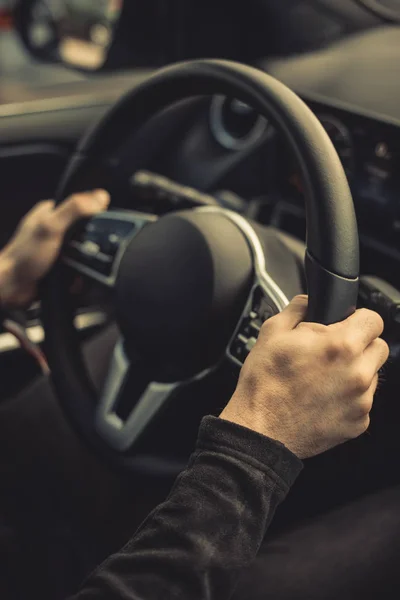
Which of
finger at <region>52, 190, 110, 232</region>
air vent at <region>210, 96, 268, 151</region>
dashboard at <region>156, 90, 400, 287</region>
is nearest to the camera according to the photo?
finger at <region>52, 190, 110, 232</region>

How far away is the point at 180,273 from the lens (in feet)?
3.21

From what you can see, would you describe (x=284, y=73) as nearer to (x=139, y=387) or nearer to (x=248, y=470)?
(x=139, y=387)

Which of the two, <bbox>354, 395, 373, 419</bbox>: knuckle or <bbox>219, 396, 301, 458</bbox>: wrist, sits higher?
<bbox>354, 395, 373, 419</bbox>: knuckle

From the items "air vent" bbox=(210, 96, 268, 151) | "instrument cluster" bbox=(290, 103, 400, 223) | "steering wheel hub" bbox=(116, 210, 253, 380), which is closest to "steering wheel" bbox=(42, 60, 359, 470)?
"steering wheel hub" bbox=(116, 210, 253, 380)

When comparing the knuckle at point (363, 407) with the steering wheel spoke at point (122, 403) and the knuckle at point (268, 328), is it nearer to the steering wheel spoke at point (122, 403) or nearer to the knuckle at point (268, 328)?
the knuckle at point (268, 328)

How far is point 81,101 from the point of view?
188cm

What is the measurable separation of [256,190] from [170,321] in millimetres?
894

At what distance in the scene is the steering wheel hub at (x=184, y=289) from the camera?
0.95 m

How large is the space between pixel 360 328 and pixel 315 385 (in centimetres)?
7

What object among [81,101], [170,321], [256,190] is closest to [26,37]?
[81,101]

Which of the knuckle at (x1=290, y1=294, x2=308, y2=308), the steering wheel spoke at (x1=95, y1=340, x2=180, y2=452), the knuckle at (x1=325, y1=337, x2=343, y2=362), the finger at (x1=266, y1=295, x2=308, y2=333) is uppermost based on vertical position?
the knuckle at (x1=325, y1=337, x2=343, y2=362)

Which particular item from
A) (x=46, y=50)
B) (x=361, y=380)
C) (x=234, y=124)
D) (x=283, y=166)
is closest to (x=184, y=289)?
(x=361, y=380)

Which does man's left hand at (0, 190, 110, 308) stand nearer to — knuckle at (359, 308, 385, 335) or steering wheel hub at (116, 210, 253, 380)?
steering wheel hub at (116, 210, 253, 380)

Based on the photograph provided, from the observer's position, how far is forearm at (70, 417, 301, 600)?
700 mm
